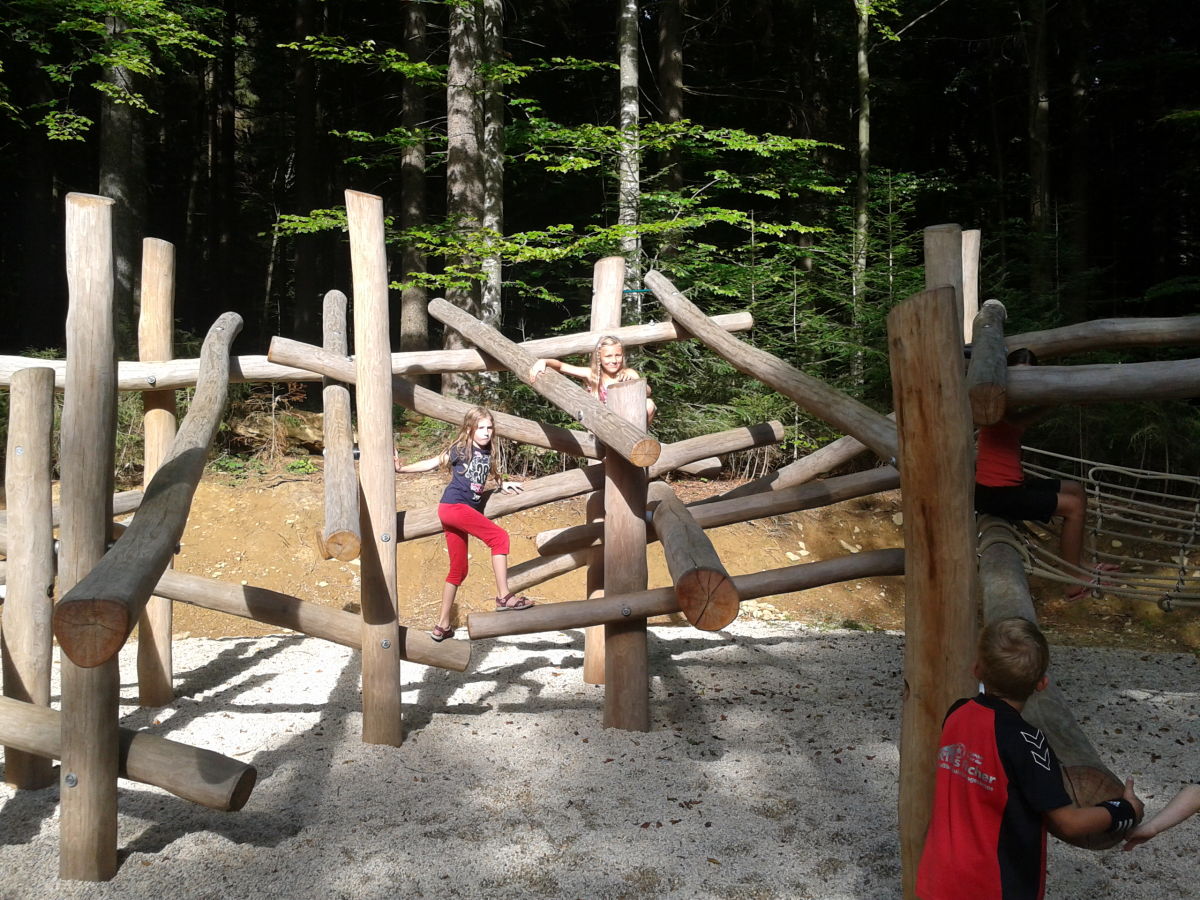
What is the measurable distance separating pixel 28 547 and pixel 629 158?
8.87 m

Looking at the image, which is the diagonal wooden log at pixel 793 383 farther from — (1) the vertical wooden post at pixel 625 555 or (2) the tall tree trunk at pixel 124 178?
(2) the tall tree trunk at pixel 124 178

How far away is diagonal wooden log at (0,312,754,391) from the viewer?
213 inches

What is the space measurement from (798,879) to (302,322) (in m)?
15.1

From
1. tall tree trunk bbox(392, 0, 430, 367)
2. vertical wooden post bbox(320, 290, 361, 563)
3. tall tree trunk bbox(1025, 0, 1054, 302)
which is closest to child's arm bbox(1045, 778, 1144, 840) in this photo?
vertical wooden post bbox(320, 290, 361, 563)

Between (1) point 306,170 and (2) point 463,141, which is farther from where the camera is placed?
(1) point 306,170

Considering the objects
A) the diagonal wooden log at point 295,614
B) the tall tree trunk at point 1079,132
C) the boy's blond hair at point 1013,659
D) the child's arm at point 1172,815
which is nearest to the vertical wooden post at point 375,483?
Answer: the diagonal wooden log at point 295,614

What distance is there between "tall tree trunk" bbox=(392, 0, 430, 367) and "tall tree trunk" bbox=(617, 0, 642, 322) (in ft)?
9.78

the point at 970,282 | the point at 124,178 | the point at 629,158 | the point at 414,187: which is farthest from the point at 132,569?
the point at 414,187

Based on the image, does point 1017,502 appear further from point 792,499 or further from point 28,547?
point 28,547

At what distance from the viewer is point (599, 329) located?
5.92 m

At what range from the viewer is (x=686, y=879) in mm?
3736

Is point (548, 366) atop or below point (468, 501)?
atop

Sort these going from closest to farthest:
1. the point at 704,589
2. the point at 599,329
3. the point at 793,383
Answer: the point at 704,589, the point at 793,383, the point at 599,329

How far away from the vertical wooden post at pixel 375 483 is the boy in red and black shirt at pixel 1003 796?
3.22 meters
